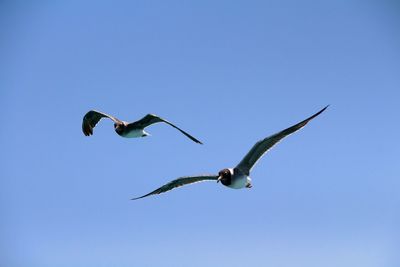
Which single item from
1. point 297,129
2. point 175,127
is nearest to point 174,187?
point 175,127

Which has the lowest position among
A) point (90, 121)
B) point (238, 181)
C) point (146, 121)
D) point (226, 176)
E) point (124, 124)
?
point (238, 181)

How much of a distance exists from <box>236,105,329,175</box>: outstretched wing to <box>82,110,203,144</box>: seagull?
120 inches

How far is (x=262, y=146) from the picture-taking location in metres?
24.3

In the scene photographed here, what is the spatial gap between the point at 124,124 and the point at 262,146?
33.0 ft

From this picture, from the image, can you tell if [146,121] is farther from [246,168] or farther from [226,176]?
[246,168]

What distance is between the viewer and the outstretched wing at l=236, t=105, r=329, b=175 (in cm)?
2292

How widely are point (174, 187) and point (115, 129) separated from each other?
5612mm

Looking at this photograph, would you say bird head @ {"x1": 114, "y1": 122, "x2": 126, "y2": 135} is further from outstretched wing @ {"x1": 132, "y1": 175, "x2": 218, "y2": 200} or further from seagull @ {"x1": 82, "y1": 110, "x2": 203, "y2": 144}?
outstretched wing @ {"x1": 132, "y1": 175, "x2": 218, "y2": 200}

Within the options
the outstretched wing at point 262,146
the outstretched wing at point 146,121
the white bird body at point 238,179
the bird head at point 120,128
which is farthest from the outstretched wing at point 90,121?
the outstretched wing at point 262,146

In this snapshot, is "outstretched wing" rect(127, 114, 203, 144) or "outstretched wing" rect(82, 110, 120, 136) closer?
"outstretched wing" rect(127, 114, 203, 144)

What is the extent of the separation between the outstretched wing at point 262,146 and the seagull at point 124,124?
10.0 ft

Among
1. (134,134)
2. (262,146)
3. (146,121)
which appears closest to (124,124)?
(134,134)

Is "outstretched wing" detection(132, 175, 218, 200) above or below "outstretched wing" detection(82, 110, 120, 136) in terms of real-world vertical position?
below

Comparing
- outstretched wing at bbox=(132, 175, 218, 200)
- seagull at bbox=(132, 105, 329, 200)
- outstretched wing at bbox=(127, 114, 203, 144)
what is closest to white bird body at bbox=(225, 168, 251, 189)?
seagull at bbox=(132, 105, 329, 200)
